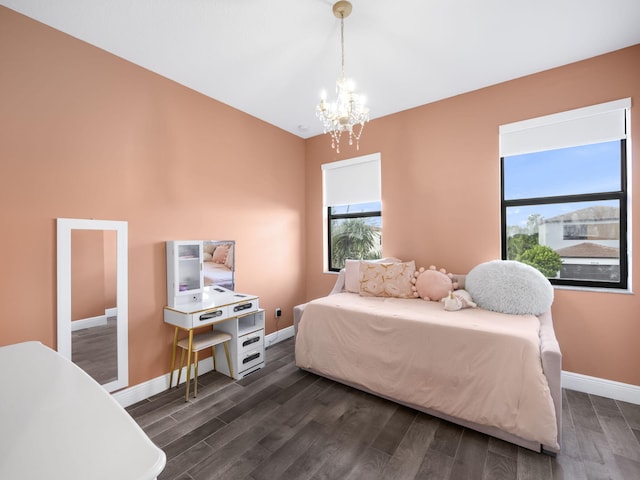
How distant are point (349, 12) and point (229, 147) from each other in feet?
5.79

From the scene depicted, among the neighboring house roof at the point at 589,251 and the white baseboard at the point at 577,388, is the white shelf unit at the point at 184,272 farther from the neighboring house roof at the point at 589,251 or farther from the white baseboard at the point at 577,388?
the neighboring house roof at the point at 589,251

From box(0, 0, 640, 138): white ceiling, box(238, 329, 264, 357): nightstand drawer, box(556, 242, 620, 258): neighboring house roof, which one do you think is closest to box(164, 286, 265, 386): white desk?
box(238, 329, 264, 357): nightstand drawer

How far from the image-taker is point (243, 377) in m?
2.69

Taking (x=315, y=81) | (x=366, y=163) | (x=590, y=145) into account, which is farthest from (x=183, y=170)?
(x=590, y=145)

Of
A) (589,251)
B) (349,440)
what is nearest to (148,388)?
(349,440)

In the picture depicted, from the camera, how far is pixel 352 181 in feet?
12.1

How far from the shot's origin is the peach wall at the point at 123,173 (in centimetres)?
182

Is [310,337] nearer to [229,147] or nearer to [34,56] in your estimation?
[229,147]

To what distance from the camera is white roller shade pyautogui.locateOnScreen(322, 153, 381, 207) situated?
3516mm

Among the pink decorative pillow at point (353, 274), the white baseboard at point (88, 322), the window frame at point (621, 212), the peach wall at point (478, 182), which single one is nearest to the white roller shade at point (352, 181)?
the peach wall at point (478, 182)

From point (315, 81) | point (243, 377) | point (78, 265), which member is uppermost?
point (315, 81)

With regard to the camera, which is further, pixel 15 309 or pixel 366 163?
pixel 366 163

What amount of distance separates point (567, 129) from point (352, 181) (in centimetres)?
212

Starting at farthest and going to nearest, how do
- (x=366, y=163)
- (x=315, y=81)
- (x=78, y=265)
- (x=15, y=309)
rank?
1. (x=366, y=163)
2. (x=315, y=81)
3. (x=78, y=265)
4. (x=15, y=309)
